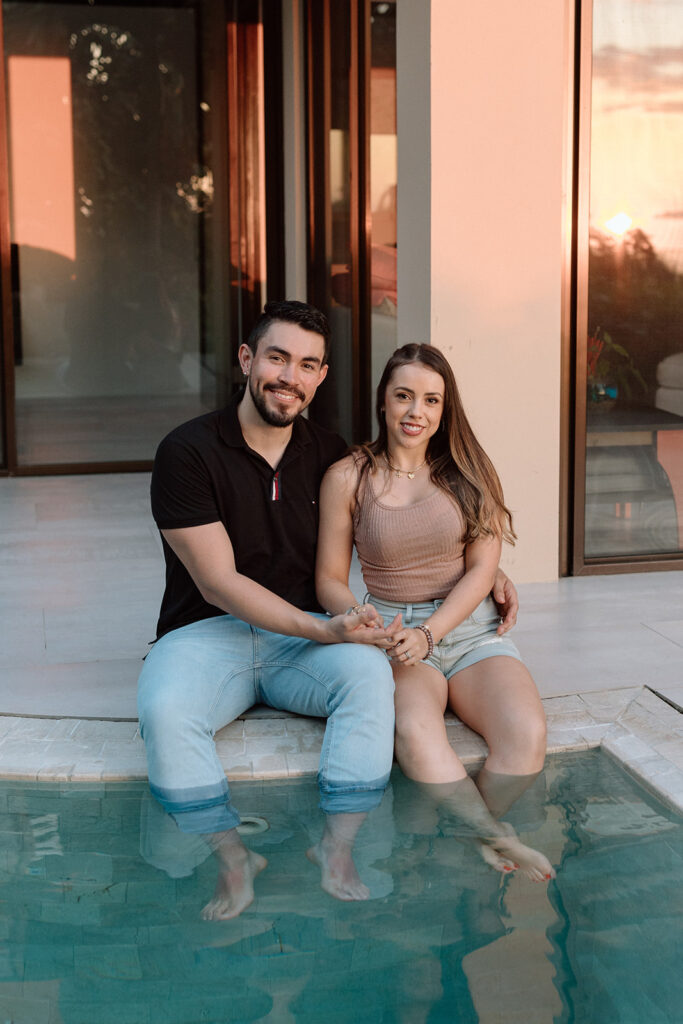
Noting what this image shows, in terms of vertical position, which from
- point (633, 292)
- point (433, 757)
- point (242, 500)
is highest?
point (633, 292)

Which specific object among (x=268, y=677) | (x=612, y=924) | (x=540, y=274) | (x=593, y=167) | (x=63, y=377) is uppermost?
(x=593, y=167)

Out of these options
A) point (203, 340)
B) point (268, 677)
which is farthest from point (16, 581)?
point (203, 340)

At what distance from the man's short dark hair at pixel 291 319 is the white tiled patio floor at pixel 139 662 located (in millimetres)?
941

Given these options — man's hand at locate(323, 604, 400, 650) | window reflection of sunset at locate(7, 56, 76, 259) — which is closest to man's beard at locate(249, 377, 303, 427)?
man's hand at locate(323, 604, 400, 650)

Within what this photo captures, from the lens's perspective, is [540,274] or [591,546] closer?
[540,274]

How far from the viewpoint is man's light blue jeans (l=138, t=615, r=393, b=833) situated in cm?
265

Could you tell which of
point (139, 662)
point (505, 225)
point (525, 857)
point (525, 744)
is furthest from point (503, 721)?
point (505, 225)

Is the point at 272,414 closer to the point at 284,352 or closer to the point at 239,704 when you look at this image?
the point at 284,352

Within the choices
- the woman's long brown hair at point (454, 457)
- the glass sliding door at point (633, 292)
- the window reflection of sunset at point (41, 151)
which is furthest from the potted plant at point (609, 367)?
the window reflection of sunset at point (41, 151)

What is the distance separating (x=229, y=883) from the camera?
7.65 ft

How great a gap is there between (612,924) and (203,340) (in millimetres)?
6369

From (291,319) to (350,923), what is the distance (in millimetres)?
1380

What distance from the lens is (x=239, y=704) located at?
9.73 ft

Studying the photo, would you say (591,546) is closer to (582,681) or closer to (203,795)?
(582,681)
